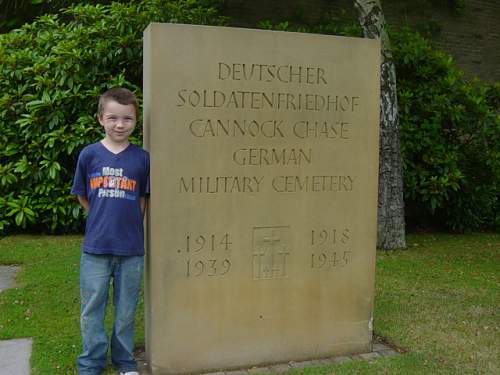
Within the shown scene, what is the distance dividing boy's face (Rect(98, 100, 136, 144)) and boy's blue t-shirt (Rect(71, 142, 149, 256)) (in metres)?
0.09

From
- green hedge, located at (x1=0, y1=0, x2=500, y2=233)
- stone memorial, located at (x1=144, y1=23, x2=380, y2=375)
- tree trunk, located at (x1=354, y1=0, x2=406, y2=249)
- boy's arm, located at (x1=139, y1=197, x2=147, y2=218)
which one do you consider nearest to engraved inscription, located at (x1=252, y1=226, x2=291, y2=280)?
stone memorial, located at (x1=144, y1=23, x2=380, y2=375)

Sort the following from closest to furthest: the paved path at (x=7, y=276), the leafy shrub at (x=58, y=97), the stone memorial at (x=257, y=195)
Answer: the stone memorial at (x=257, y=195)
the paved path at (x=7, y=276)
the leafy shrub at (x=58, y=97)

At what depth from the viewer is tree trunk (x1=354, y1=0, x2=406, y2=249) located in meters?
6.73

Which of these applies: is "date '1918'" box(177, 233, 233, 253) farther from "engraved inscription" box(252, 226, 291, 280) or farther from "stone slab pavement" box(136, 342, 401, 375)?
"stone slab pavement" box(136, 342, 401, 375)

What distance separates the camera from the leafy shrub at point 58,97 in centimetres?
702

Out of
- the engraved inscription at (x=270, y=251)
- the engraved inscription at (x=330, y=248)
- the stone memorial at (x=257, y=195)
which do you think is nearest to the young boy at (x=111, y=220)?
the stone memorial at (x=257, y=195)

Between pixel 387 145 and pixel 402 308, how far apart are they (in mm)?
2715

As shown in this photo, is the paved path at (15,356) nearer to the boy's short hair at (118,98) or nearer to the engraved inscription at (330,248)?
the boy's short hair at (118,98)

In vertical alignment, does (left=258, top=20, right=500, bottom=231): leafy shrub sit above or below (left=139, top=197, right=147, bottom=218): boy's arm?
above

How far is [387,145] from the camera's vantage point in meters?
6.76

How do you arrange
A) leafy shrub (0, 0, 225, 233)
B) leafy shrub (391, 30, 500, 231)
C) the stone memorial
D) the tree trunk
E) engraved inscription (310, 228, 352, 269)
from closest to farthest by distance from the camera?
the stone memorial → engraved inscription (310, 228, 352, 269) → the tree trunk → leafy shrub (0, 0, 225, 233) → leafy shrub (391, 30, 500, 231)

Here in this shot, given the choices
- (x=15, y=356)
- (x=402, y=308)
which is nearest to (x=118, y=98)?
(x=15, y=356)

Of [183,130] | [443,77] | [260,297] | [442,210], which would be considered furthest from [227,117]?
[442,210]

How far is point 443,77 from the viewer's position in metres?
7.96
